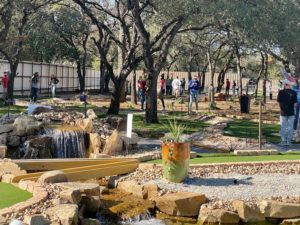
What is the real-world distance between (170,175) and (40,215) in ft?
10.6

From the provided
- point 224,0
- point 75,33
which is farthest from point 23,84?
point 224,0

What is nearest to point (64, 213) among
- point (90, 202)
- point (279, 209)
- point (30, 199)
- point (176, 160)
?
point (30, 199)

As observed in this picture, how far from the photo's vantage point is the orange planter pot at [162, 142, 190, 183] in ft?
26.2

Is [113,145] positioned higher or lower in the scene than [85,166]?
higher

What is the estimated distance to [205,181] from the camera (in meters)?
8.29

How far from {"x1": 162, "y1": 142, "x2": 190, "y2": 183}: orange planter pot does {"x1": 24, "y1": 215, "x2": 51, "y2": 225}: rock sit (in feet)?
10.4

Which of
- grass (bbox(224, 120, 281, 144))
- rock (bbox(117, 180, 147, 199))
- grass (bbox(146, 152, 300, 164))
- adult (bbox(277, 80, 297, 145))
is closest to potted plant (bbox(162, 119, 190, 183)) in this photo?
rock (bbox(117, 180, 147, 199))

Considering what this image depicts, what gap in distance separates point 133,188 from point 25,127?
15.4 feet

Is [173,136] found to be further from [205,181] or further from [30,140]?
[30,140]

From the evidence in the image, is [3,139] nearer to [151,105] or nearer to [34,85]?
[151,105]

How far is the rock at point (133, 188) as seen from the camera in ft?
25.7

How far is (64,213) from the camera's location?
18.1ft

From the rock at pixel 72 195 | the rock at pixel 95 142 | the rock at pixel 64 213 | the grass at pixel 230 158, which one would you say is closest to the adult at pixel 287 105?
the grass at pixel 230 158

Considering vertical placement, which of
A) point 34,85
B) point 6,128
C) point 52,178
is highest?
point 34,85
